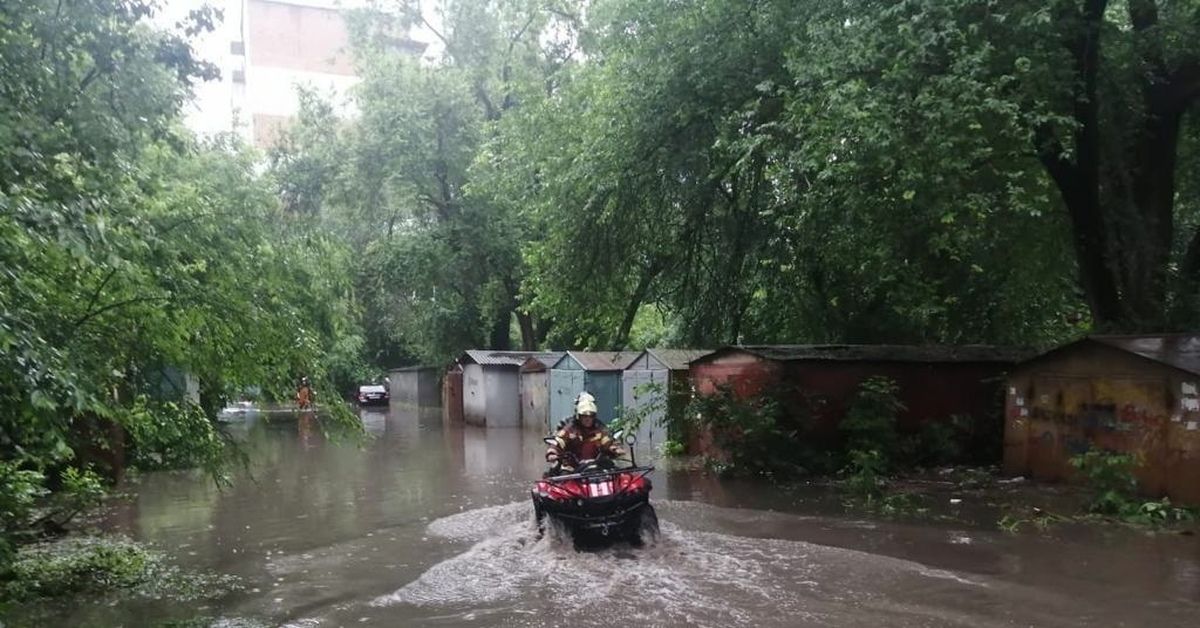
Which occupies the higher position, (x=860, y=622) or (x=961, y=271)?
(x=961, y=271)

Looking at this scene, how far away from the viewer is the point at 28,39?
734 centimetres

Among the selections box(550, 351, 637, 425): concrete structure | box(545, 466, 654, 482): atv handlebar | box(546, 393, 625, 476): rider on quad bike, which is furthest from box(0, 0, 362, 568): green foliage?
box(550, 351, 637, 425): concrete structure

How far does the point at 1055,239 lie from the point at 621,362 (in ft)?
42.9

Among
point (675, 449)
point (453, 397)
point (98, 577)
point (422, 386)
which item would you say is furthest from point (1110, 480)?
point (422, 386)

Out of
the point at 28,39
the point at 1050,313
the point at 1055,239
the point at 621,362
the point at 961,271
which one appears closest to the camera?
the point at 28,39

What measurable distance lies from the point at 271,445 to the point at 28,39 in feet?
70.5

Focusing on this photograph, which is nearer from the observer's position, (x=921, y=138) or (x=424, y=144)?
(x=921, y=138)

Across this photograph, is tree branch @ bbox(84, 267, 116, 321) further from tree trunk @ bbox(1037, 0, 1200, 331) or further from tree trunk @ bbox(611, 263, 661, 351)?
tree trunk @ bbox(1037, 0, 1200, 331)

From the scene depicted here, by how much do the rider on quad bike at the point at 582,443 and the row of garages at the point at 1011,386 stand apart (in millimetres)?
6506

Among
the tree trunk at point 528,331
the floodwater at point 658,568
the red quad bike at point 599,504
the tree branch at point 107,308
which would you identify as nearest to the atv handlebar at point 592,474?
the red quad bike at point 599,504

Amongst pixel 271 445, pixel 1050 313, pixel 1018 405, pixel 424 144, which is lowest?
pixel 271 445

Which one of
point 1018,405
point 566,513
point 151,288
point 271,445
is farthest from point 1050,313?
point 271,445

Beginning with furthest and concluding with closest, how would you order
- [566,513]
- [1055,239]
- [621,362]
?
[621,362]
[1055,239]
[566,513]

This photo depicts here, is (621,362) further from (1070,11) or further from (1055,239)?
(1070,11)
